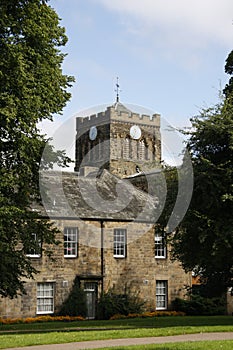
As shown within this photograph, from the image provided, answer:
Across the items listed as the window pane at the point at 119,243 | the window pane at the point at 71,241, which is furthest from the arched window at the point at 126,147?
the window pane at the point at 71,241

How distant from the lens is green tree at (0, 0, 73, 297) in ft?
75.3

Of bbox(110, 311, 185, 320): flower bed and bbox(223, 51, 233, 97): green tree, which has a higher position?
bbox(223, 51, 233, 97): green tree

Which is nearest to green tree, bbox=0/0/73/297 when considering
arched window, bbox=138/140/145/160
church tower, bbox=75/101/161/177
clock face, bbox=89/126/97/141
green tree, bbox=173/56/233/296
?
green tree, bbox=173/56/233/296

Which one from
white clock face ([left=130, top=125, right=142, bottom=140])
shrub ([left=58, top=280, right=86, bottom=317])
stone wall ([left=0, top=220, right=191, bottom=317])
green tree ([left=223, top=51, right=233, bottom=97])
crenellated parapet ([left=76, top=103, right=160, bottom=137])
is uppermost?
crenellated parapet ([left=76, top=103, right=160, bottom=137])

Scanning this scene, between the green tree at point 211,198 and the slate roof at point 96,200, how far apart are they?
509 inches

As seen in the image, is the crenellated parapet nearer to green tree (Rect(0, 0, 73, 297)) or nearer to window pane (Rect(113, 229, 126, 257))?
window pane (Rect(113, 229, 126, 257))

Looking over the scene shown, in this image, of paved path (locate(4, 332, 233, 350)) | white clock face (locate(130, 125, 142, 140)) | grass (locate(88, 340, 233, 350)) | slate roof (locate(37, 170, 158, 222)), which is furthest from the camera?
white clock face (locate(130, 125, 142, 140))

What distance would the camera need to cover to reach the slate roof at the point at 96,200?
39.7m

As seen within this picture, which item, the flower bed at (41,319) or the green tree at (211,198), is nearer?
the green tree at (211,198)

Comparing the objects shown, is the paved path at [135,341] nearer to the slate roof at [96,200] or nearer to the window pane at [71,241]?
the slate roof at [96,200]

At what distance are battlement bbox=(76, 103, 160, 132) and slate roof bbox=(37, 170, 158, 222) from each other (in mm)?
41922

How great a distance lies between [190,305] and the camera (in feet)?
137

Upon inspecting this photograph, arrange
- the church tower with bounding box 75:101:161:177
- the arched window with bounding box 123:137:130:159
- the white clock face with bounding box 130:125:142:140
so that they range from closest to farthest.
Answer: the church tower with bounding box 75:101:161:177
the arched window with bounding box 123:137:130:159
the white clock face with bounding box 130:125:142:140

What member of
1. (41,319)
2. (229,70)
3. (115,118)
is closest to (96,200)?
(41,319)
